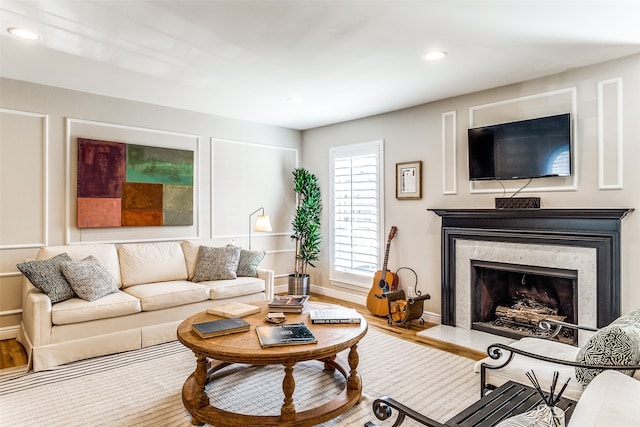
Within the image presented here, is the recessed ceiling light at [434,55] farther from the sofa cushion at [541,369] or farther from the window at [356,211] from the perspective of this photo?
the sofa cushion at [541,369]

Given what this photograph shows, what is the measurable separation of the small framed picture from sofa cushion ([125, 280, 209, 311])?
2.55 m

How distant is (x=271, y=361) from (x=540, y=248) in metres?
2.78

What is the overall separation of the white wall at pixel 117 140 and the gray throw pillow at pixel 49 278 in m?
0.70

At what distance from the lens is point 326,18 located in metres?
2.50

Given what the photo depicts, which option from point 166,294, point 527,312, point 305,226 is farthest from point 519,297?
point 166,294

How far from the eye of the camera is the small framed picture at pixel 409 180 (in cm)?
457

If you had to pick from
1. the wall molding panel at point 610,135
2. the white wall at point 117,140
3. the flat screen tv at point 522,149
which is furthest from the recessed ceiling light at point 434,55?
the white wall at point 117,140

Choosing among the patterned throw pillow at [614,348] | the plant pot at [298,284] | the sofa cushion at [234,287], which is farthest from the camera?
the plant pot at [298,284]

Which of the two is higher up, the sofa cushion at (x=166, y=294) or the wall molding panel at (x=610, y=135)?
the wall molding panel at (x=610, y=135)

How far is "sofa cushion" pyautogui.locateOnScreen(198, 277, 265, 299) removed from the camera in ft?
13.1

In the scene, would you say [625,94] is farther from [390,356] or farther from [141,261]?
[141,261]

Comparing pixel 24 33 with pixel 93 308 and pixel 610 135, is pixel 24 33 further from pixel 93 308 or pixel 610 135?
pixel 610 135

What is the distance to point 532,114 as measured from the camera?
3.67 m

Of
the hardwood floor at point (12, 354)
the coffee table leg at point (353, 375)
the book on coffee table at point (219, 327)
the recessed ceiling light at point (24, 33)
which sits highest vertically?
the recessed ceiling light at point (24, 33)
